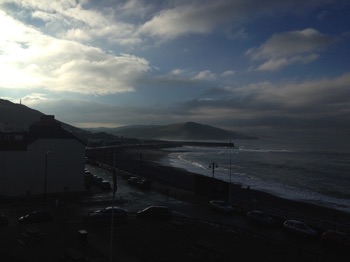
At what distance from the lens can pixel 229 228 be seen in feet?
92.0

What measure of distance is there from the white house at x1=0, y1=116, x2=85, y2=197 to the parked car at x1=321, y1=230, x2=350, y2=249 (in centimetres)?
2725

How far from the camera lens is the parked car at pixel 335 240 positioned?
24.0m

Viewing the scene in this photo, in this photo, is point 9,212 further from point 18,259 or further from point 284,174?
point 284,174

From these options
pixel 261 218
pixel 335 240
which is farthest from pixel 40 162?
pixel 335 240

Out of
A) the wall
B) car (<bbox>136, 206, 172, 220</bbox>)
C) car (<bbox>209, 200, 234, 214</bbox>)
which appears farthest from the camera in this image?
the wall

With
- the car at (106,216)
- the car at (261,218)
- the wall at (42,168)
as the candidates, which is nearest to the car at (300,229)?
the car at (261,218)

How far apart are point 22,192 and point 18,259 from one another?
22.8 meters

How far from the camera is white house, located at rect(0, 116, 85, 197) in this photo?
134ft

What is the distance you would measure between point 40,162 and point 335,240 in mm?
31229

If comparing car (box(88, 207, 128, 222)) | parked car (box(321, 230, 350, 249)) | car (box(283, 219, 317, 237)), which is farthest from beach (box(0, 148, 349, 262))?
parked car (box(321, 230, 350, 249))

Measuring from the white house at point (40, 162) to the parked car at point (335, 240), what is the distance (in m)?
27.3

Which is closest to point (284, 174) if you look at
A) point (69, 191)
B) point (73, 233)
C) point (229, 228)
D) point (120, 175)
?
point (120, 175)

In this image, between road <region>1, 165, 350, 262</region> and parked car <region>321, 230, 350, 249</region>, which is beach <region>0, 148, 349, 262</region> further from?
parked car <region>321, 230, 350, 249</region>

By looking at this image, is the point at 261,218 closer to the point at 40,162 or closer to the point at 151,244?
the point at 151,244
